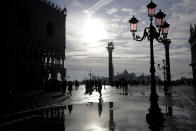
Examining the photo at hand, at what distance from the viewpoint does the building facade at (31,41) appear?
29.1 meters

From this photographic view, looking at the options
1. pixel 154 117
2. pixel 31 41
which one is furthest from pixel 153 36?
pixel 31 41

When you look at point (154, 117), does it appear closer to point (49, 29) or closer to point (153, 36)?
point (153, 36)

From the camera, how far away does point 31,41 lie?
109 feet

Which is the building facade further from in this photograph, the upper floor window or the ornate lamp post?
the ornate lamp post

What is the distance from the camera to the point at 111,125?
7984mm

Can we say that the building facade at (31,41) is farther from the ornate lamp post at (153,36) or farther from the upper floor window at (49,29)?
the ornate lamp post at (153,36)

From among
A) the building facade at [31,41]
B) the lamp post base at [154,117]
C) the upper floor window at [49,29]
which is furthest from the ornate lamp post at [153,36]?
the upper floor window at [49,29]

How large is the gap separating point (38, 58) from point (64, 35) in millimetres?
9234

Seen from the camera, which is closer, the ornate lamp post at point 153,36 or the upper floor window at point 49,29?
the ornate lamp post at point 153,36

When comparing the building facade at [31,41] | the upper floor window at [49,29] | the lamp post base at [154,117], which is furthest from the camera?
the upper floor window at [49,29]

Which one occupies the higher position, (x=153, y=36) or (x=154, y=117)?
(x=153, y=36)

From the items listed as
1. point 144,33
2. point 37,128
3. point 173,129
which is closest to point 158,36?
point 144,33

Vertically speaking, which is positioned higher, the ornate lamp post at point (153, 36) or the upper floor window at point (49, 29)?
the upper floor window at point (49, 29)

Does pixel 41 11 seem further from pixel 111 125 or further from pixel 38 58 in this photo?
pixel 111 125
